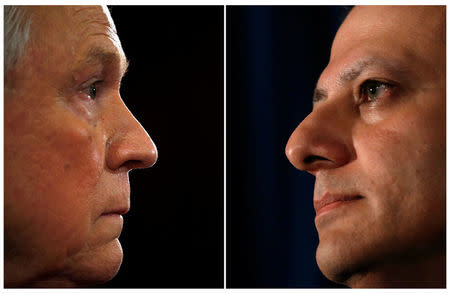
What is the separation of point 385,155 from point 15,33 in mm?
546

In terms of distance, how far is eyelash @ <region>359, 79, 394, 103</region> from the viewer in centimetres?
85

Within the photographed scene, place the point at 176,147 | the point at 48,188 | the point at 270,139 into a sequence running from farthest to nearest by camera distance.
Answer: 1. the point at 270,139
2. the point at 176,147
3. the point at 48,188

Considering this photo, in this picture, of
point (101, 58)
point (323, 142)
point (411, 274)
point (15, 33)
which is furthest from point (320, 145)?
point (15, 33)

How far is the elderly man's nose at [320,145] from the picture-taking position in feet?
2.79

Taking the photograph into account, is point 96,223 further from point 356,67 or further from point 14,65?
point 356,67

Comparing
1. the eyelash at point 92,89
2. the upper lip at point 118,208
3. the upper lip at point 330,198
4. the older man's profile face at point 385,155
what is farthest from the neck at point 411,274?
the eyelash at point 92,89

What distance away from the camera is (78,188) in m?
0.82

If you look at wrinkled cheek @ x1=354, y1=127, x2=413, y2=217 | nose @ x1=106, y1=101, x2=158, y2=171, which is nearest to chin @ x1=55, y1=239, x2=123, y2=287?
nose @ x1=106, y1=101, x2=158, y2=171

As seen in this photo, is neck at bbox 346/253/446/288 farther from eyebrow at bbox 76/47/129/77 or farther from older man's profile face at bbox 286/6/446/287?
eyebrow at bbox 76/47/129/77

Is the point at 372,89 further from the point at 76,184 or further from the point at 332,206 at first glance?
the point at 76,184

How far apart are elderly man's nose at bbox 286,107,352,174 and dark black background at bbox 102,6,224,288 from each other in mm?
313

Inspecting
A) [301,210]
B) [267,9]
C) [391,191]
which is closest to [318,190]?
[391,191]

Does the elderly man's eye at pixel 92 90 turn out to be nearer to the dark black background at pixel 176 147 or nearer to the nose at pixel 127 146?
the nose at pixel 127 146

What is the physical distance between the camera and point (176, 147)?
1143mm
